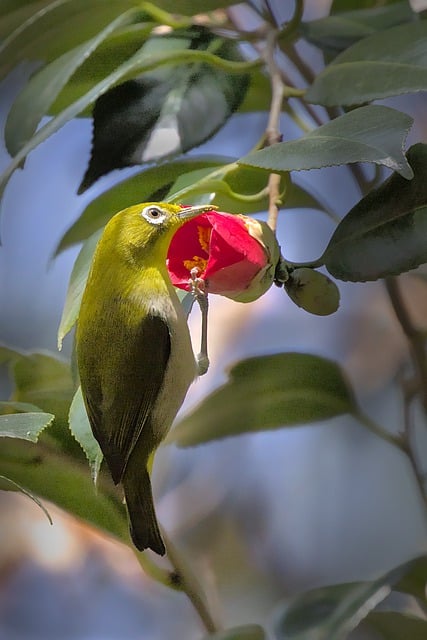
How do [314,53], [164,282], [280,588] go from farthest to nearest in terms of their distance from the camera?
[314,53] < [280,588] < [164,282]

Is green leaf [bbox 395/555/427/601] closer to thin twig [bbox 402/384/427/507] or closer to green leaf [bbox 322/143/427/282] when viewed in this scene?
thin twig [bbox 402/384/427/507]

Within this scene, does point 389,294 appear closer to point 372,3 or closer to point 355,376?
point 355,376

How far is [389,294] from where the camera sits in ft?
2.34

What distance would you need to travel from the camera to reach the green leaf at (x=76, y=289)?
0.54m

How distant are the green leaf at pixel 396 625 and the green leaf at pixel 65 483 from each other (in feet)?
0.71

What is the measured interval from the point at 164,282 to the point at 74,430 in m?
0.12

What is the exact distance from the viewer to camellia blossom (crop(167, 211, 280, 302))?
450 millimetres

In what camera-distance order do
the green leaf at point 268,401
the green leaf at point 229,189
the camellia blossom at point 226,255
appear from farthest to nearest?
the green leaf at point 268,401 < the green leaf at point 229,189 < the camellia blossom at point 226,255

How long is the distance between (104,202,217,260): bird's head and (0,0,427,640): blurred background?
0.60ft

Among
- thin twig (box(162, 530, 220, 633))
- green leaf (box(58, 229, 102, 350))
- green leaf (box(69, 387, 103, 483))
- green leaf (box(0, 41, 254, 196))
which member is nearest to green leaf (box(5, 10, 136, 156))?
green leaf (box(0, 41, 254, 196))

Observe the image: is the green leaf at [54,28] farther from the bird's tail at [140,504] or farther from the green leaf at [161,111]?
the bird's tail at [140,504]

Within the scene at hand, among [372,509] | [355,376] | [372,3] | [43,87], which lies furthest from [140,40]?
[372,509]

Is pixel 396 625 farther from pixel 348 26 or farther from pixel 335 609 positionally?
pixel 348 26

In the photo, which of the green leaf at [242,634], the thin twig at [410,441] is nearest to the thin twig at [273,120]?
the thin twig at [410,441]
